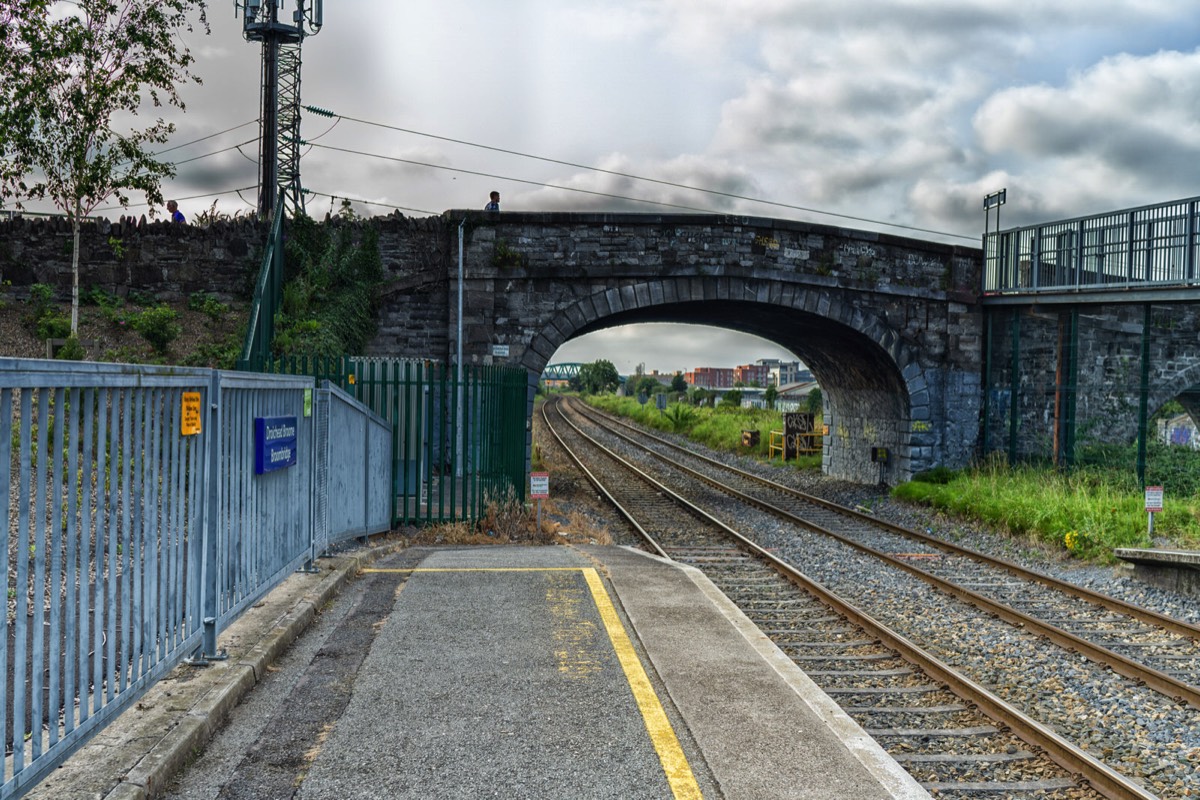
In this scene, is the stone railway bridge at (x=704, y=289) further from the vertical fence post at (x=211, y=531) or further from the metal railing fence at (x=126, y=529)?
the vertical fence post at (x=211, y=531)

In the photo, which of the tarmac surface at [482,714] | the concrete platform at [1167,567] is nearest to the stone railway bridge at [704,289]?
the concrete platform at [1167,567]

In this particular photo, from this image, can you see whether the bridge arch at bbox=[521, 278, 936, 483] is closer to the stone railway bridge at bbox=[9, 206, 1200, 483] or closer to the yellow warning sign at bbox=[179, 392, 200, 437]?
the stone railway bridge at bbox=[9, 206, 1200, 483]

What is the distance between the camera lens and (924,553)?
12.0 meters

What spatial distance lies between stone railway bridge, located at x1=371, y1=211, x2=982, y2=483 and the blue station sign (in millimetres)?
10127

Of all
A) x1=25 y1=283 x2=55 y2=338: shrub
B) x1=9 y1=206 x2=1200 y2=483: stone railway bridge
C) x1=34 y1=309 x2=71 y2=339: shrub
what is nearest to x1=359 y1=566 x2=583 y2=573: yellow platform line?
x1=9 y1=206 x2=1200 y2=483: stone railway bridge

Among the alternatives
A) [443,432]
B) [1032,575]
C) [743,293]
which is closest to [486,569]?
[443,432]

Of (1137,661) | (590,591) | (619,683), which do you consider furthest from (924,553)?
(619,683)

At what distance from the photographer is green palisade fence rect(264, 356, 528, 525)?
10883 mm

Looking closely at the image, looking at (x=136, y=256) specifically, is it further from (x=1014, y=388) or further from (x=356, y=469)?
(x=1014, y=388)

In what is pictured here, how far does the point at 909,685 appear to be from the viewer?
6.41m

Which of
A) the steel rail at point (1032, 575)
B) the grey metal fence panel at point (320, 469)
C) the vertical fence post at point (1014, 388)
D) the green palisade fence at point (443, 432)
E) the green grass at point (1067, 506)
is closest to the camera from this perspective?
the grey metal fence panel at point (320, 469)

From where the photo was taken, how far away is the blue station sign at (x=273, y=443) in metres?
5.72

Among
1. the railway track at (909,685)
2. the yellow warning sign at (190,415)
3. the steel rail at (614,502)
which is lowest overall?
the steel rail at (614,502)

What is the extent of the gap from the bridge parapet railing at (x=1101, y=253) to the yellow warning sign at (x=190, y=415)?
631 inches
